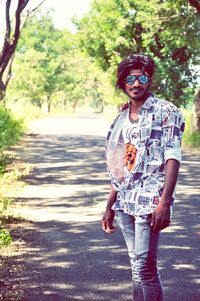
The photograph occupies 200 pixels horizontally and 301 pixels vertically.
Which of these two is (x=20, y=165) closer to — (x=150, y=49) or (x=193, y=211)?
(x=193, y=211)

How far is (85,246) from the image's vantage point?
21.5ft

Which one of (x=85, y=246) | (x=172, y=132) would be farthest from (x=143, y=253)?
(x=85, y=246)

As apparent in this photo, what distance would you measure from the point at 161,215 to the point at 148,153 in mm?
406

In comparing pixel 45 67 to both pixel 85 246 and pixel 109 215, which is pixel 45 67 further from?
pixel 109 215

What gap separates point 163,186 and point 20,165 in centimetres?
1133

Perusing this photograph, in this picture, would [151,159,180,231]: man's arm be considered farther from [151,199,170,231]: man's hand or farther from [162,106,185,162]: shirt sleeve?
[162,106,185,162]: shirt sleeve

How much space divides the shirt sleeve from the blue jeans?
1.34ft

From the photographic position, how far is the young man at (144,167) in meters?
3.25

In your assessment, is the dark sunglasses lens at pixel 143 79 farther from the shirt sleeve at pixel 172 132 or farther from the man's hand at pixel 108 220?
the man's hand at pixel 108 220

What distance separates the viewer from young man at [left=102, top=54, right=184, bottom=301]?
10.7ft

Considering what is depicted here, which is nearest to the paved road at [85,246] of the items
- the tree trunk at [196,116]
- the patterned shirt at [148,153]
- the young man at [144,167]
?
the young man at [144,167]

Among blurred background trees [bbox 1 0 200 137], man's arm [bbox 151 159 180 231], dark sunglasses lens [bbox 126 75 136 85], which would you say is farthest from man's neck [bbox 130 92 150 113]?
blurred background trees [bbox 1 0 200 137]

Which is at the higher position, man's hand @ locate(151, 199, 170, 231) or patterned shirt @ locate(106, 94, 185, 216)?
patterned shirt @ locate(106, 94, 185, 216)

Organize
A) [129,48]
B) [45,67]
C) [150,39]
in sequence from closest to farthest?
1. [150,39]
2. [129,48]
3. [45,67]
